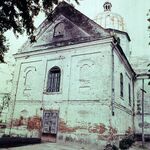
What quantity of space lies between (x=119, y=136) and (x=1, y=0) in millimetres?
12100

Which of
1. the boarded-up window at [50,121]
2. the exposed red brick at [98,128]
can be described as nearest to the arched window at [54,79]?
the boarded-up window at [50,121]

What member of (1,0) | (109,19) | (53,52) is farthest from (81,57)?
(109,19)

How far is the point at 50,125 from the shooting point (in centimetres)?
1549

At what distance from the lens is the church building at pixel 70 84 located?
557 inches

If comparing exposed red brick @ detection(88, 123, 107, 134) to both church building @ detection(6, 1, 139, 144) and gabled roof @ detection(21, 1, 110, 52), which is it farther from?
gabled roof @ detection(21, 1, 110, 52)

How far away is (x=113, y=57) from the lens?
1505 cm

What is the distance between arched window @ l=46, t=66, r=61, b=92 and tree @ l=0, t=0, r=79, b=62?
7904 millimetres

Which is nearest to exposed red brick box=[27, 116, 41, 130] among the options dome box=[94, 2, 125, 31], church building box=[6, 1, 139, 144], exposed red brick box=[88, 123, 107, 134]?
church building box=[6, 1, 139, 144]

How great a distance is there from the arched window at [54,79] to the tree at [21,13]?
7.90m

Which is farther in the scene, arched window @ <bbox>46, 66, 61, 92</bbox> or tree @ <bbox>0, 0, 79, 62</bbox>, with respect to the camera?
arched window @ <bbox>46, 66, 61, 92</bbox>

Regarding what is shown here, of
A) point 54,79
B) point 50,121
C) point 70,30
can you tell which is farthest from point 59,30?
point 50,121

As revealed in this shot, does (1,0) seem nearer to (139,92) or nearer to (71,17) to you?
(71,17)

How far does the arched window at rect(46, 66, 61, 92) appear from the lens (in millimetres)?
16359

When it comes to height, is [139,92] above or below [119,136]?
above
